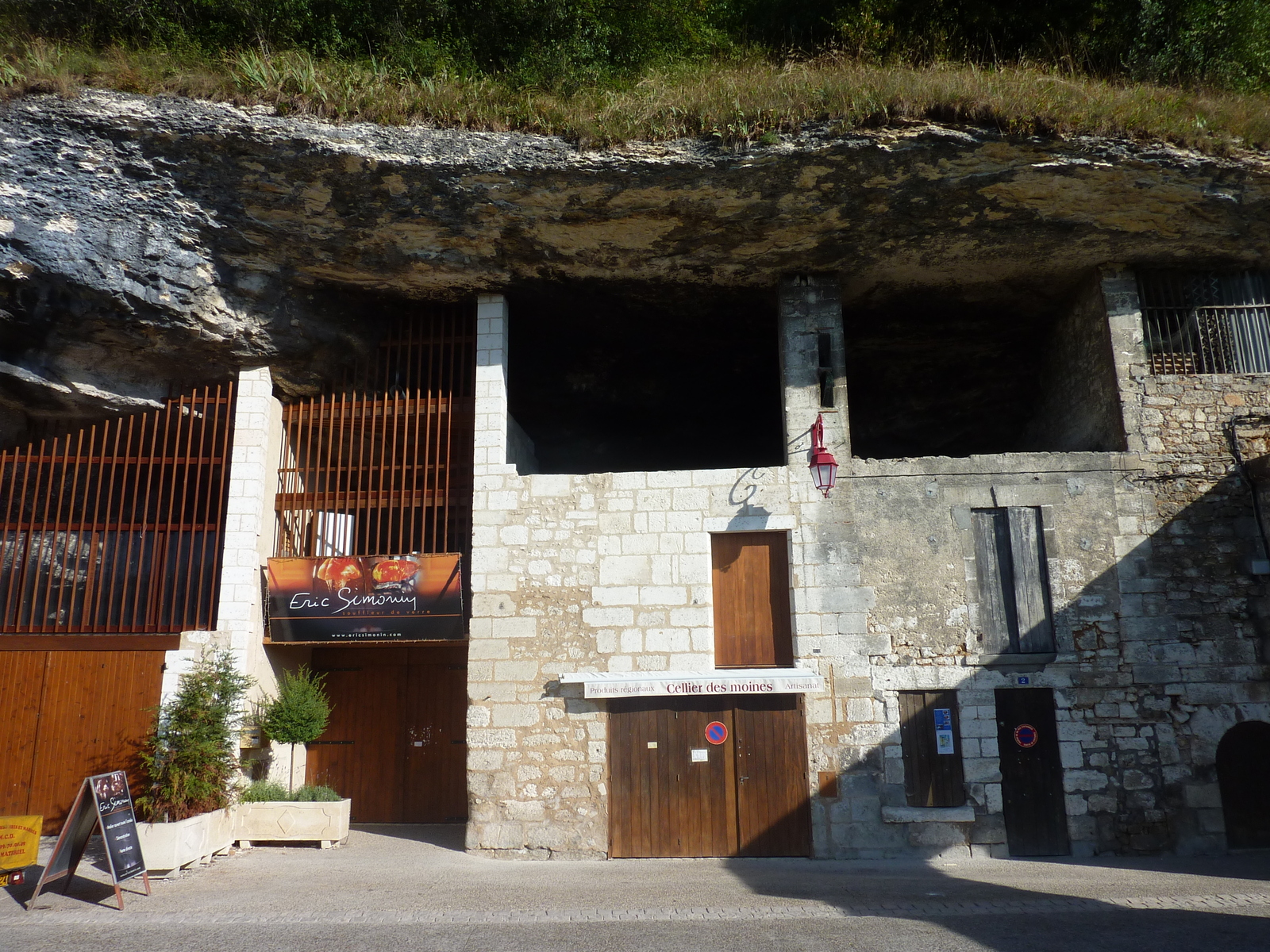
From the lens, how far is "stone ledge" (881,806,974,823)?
7.87 metres

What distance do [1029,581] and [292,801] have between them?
798 cm

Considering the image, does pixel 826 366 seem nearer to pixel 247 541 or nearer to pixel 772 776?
pixel 772 776

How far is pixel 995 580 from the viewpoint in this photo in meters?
8.46

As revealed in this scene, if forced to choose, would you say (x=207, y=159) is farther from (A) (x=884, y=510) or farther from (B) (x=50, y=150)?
(A) (x=884, y=510)

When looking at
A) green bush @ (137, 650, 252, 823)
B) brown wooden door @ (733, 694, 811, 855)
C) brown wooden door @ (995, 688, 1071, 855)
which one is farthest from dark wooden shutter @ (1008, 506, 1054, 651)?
green bush @ (137, 650, 252, 823)

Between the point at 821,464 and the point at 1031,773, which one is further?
the point at 821,464

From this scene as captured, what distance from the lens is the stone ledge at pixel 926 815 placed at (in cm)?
787

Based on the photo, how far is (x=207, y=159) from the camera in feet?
26.3

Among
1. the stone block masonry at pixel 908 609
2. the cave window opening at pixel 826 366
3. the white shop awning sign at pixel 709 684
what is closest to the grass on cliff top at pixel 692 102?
the stone block masonry at pixel 908 609

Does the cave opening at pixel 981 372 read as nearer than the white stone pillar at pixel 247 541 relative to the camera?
No

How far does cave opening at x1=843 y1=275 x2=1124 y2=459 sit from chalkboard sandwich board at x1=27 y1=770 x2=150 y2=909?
9276 mm

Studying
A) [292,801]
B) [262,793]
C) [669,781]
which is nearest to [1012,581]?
[669,781]

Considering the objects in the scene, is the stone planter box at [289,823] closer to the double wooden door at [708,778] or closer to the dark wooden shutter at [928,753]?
the double wooden door at [708,778]

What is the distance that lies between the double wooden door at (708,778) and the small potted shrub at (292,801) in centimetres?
296
